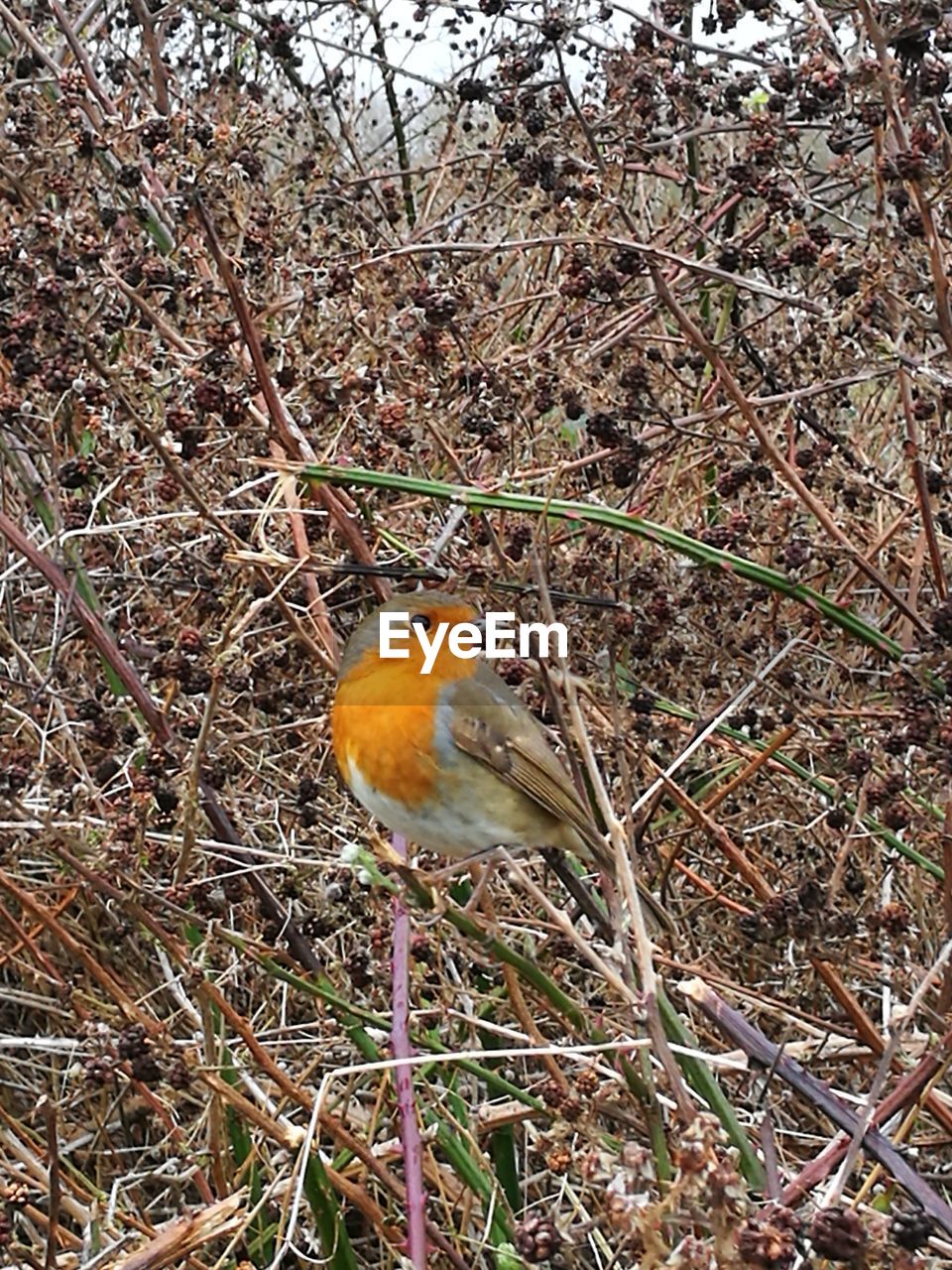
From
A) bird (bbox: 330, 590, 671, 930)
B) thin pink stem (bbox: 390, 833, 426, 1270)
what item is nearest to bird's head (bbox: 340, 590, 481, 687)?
bird (bbox: 330, 590, 671, 930)

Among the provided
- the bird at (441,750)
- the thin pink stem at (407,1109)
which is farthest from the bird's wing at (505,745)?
the thin pink stem at (407,1109)

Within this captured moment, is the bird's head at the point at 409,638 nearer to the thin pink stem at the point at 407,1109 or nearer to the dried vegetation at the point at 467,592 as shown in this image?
the dried vegetation at the point at 467,592

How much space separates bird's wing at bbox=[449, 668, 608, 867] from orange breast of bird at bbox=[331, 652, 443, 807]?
0.05m

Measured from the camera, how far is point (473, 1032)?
6.86 ft

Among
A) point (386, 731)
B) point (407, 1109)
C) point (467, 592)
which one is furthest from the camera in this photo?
point (467, 592)

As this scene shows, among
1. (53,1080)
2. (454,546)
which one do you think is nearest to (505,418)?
(454,546)

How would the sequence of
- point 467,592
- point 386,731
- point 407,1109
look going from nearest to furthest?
point 407,1109
point 386,731
point 467,592

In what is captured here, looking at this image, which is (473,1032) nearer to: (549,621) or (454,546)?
(454,546)

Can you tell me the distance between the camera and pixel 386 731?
188 centimetres

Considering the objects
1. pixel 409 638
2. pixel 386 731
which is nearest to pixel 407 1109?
pixel 386 731

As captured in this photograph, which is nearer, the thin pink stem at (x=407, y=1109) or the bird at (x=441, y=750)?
the thin pink stem at (x=407, y=1109)

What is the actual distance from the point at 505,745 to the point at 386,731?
6.5 inches

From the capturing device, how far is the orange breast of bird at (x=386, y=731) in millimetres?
1861

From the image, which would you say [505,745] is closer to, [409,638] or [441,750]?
[441,750]
